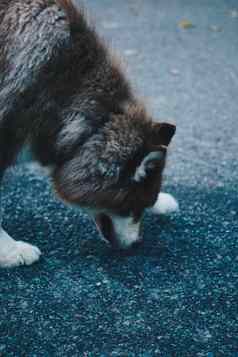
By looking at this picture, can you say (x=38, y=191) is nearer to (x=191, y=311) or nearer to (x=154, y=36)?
(x=191, y=311)

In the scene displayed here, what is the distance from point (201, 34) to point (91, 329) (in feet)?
23.2

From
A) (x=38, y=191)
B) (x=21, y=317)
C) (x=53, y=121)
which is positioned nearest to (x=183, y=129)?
(x=38, y=191)

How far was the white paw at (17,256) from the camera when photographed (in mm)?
4391

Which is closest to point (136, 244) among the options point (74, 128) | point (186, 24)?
point (74, 128)

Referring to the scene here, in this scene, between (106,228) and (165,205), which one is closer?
(106,228)

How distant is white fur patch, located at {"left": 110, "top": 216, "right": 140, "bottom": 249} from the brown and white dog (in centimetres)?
14

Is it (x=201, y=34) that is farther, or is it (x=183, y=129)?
(x=201, y=34)

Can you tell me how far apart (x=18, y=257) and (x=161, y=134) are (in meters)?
1.41

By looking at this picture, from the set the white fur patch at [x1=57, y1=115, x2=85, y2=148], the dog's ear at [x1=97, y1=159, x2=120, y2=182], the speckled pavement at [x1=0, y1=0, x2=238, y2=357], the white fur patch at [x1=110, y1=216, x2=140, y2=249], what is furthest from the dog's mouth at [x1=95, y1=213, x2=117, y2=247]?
the white fur patch at [x1=57, y1=115, x2=85, y2=148]

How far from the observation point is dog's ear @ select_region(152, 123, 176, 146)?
3.87 meters

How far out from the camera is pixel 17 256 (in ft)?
14.4

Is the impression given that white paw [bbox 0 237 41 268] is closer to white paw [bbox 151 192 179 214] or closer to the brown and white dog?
the brown and white dog

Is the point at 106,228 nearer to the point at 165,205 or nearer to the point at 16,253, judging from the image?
the point at 16,253

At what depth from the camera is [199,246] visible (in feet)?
15.3
